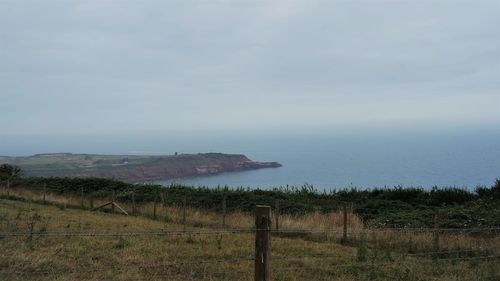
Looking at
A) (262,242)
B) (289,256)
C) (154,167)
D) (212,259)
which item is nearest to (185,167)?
(154,167)

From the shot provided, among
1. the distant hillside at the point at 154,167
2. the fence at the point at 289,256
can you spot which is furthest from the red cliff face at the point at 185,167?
the fence at the point at 289,256

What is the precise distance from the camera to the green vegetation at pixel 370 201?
1723cm

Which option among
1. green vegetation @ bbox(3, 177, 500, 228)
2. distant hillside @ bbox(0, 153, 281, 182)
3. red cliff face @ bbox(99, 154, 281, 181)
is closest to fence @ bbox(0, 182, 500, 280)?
green vegetation @ bbox(3, 177, 500, 228)

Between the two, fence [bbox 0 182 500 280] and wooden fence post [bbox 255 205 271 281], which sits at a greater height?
wooden fence post [bbox 255 205 271 281]

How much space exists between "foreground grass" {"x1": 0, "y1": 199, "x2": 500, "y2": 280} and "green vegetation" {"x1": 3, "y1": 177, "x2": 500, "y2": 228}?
14.3 feet

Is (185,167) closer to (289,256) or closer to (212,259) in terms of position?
(289,256)

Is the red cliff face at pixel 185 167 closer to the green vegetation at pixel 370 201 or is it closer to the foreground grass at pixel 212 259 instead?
the green vegetation at pixel 370 201

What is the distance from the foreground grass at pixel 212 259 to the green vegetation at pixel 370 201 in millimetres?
4367

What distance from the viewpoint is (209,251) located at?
416 inches

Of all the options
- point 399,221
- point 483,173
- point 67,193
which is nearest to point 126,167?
point 67,193

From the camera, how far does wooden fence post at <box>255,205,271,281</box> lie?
555 cm

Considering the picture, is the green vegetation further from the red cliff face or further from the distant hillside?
the red cliff face

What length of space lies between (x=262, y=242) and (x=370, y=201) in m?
17.9

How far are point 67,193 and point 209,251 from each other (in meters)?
23.7
